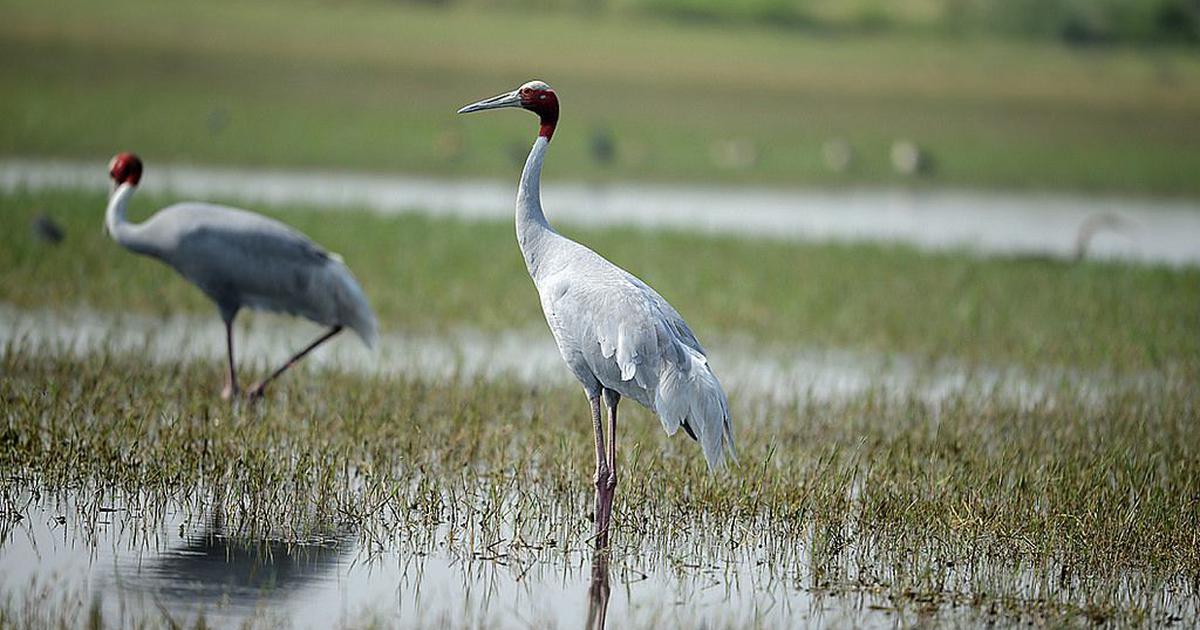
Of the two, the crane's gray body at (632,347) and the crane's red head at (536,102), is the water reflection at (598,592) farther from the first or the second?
the crane's red head at (536,102)

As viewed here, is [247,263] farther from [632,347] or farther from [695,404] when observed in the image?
[695,404]

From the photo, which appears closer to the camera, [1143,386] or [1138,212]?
[1143,386]

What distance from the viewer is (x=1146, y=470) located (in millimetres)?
7355

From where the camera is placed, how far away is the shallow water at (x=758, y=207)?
685 inches

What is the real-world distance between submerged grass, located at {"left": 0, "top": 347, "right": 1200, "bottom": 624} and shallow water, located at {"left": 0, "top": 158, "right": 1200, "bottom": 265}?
7875 millimetres

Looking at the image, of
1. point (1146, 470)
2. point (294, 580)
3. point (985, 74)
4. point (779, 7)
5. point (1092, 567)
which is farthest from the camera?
point (779, 7)

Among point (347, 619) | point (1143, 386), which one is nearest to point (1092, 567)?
point (347, 619)

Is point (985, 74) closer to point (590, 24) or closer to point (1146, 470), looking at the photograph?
point (590, 24)

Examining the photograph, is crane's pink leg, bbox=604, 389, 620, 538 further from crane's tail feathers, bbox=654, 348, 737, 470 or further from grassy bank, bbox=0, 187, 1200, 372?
grassy bank, bbox=0, 187, 1200, 372

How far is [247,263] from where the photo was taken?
877 cm

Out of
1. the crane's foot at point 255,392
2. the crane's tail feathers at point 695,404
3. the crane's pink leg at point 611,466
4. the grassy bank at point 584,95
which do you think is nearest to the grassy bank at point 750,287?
the crane's foot at point 255,392

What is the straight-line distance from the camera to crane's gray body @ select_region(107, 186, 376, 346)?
8.70 meters

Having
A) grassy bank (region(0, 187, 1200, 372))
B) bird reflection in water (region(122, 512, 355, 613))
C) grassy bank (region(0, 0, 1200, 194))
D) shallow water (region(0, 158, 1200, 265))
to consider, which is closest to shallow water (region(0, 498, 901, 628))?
bird reflection in water (region(122, 512, 355, 613))

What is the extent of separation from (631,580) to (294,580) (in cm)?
119
